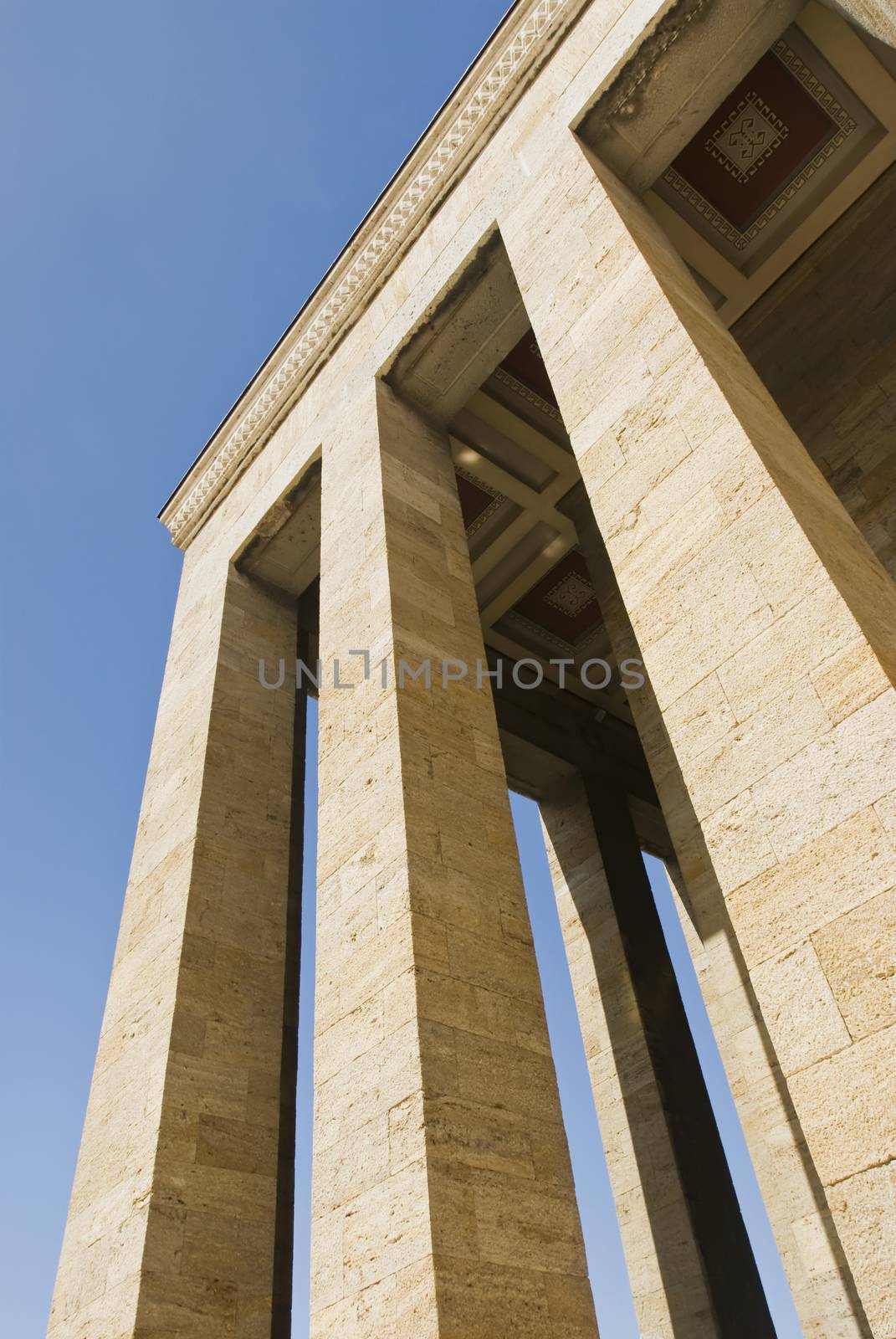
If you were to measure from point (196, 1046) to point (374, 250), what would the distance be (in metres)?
7.19

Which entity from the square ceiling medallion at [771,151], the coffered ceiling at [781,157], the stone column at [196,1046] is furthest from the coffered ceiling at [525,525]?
the stone column at [196,1046]

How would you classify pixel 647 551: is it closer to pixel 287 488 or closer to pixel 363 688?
pixel 363 688

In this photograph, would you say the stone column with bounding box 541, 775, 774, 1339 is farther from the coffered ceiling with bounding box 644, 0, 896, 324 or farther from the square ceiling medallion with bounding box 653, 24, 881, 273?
the square ceiling medallion with bounding box 653, 24, 881, 273

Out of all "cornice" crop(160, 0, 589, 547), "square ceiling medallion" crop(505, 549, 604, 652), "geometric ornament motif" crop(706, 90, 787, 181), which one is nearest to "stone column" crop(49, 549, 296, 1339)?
"cornice" crop(160, 0, 589, 547)

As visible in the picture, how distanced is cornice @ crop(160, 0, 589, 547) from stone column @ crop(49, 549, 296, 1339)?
2.51m

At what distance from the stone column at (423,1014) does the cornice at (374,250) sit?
11.3 ft

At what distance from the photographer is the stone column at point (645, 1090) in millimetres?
8812

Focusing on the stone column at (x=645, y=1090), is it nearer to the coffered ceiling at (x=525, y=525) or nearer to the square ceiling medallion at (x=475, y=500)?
the coffered ceiling at (x=525, y=525)

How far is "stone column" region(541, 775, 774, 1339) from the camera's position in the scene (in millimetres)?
8812

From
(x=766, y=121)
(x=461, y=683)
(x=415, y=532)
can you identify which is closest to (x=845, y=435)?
(x=766, y=121)

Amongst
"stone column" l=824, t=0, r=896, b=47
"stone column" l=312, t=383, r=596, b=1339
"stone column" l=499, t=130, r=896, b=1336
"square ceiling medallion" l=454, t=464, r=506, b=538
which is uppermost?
"stone column" l=824, t=0, r=896, b=47

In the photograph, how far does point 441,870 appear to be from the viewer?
5.33 meters

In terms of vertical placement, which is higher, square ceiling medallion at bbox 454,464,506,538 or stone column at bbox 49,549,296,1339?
square ceiling medallion at bbox 454,464,506,538

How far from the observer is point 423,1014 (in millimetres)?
4574
